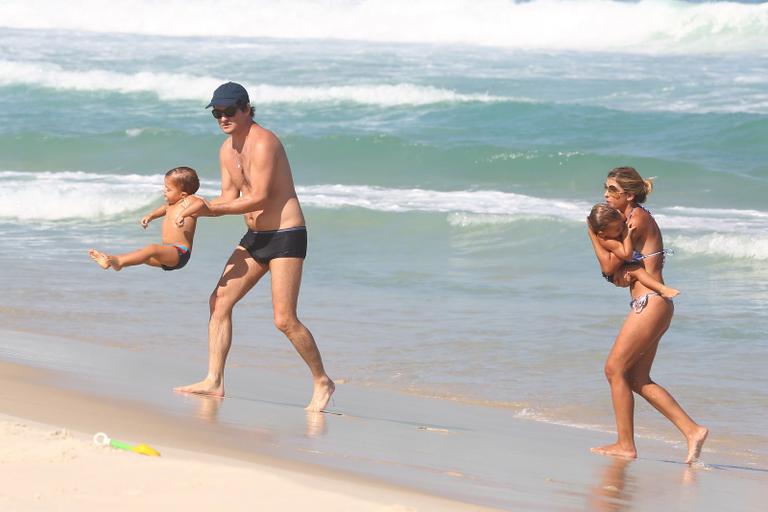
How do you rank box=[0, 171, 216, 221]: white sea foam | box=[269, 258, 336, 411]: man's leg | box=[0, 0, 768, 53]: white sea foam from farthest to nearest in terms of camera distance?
box=[0, 0, 768, 53]: white sea foam < box=[0, 171, 216, 221]: white sea foam < box=[269, 258, 336, 411]: man's leg

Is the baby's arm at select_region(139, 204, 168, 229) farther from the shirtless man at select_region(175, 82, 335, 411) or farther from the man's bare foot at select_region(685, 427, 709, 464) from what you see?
the man's bare foot at select_region(685, 427, 709, 464)

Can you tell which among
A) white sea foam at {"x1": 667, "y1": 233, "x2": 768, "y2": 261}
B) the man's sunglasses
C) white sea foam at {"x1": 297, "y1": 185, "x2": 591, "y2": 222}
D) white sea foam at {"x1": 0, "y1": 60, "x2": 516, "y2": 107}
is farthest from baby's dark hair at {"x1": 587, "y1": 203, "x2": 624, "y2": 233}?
white sea foam at {"x1": 0, "y1": 60, "x2": 516, "y2": 107}

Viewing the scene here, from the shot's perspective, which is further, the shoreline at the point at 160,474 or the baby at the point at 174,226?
the baby at the point at 174,226

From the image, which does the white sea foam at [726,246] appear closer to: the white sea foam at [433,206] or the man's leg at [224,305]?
the white sea foam at [433,206]

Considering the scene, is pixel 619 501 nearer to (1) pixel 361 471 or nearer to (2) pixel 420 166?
(1) pixel 361 471

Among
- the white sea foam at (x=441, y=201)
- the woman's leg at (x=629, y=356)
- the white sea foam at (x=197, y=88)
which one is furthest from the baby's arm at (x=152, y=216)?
the white sea foam at (x=197, y=88)

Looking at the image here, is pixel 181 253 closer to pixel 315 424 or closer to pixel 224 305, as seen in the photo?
pixel 224 305

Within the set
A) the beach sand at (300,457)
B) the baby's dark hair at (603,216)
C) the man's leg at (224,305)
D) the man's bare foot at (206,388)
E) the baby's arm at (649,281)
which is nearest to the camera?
the beach sand at (300,457)

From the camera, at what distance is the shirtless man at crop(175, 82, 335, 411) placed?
595 cm

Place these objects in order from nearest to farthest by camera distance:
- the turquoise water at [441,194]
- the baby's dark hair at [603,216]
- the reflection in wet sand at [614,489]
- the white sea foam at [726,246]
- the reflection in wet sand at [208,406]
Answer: the reflection in wet sand at [614,489], the baby's dark hair at [603,216], the reflection in wet sand at [208,406], the turquoise water at [441,194], the white sea foam at [726,246]

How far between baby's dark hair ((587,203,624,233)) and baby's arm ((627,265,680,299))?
25cm

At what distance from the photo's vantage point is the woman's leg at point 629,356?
5695 millimetres

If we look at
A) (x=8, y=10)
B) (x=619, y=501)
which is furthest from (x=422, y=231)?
(x=8, y=10)

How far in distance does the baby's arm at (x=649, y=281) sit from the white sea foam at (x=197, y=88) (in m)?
20.5
